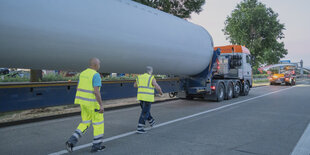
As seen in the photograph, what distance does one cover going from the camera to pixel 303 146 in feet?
15.7

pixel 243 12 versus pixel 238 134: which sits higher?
pixel 243 12

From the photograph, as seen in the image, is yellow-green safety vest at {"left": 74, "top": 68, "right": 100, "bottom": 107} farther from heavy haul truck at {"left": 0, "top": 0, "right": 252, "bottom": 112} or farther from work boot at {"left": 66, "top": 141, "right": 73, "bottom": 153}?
heavy haul truck at {"left": 0, "top": 0, "right": 252, "bottom": 112}

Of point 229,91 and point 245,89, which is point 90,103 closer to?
point 229,91

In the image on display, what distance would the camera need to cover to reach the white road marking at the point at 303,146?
441cm

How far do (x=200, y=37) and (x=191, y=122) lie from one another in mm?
4432

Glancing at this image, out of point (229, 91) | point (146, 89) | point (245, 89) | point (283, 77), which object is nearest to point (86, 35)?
point (146, 89)

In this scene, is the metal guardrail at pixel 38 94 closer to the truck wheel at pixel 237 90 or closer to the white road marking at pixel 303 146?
the white road marking at pixel 303 146

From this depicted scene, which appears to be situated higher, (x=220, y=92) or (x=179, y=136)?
(x=220, y=92)

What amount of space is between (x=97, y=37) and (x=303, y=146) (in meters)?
4.94

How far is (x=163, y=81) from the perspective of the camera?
9.84 metres

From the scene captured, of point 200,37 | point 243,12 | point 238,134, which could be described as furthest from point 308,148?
point 243,12

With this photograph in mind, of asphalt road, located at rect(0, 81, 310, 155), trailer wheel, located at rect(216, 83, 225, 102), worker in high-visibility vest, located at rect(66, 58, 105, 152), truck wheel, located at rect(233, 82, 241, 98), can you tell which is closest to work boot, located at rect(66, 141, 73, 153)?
worker in high-visibility vest, located at rect(66, 58, 105, 152)

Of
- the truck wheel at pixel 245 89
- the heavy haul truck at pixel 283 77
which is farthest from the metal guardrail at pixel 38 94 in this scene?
the heavy haul truck at pixel 283 77

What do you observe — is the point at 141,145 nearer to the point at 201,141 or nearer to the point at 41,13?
the point at 201,141
